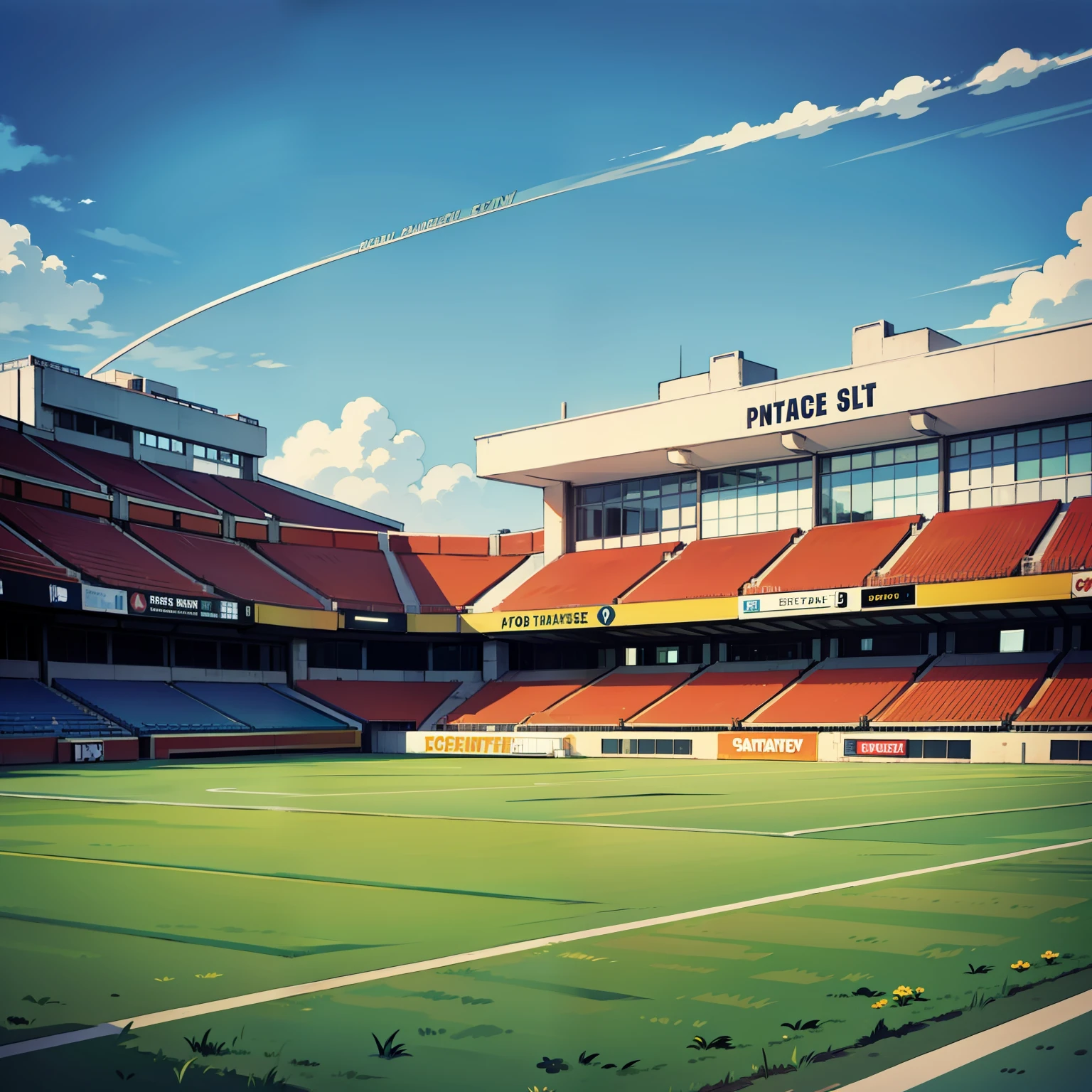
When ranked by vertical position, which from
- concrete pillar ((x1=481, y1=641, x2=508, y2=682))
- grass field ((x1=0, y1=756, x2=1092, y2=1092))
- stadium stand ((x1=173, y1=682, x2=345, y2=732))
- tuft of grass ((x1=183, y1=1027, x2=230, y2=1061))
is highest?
concrete pillar ((x1=481, y1=641, x2=508, y2=682))

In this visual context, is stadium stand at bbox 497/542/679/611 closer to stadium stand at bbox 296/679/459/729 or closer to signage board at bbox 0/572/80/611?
stadium stand at bbox 296/679/459/729

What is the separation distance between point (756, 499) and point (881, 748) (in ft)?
68.8

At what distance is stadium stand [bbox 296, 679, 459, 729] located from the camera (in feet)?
195

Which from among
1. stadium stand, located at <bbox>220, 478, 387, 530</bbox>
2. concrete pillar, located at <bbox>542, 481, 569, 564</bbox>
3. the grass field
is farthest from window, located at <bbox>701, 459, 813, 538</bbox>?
the grass field

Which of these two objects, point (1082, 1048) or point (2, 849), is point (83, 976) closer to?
point (1082, 1048)

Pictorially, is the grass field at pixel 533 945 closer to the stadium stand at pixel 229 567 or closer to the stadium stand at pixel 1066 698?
the stadium stand at pixel 1066 698

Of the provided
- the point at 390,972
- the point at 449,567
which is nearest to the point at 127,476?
the point at 449,567

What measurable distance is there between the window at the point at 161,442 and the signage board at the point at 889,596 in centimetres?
4002

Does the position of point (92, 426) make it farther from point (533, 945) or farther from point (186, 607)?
point (533, 945)

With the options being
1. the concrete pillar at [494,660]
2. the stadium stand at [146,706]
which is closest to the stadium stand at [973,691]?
the concrete pillar at [494,660]

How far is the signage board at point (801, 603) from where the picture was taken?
46.4 m

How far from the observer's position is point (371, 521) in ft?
247

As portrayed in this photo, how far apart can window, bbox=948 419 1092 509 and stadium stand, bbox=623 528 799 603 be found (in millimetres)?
8663

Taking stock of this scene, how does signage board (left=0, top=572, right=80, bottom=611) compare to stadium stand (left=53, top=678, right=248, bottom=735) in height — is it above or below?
above
